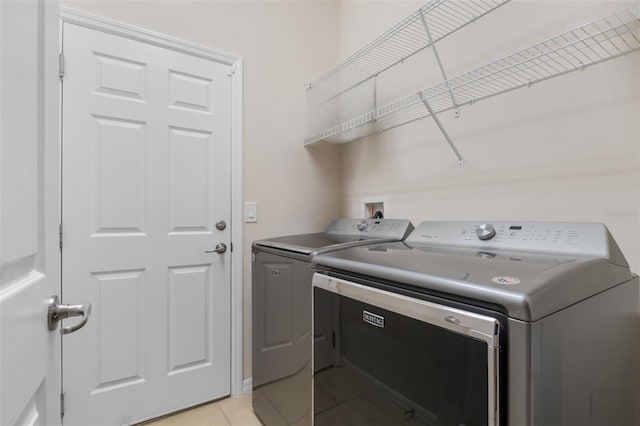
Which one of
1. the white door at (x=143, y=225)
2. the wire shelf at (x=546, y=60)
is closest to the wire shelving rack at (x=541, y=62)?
the wire shelf at (x=546, y=60)

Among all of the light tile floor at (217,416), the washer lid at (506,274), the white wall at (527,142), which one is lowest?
the light tile floor at (217,416)

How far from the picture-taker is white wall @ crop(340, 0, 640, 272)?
105cm

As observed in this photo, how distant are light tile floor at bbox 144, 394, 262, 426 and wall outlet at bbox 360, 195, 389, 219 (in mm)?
1334

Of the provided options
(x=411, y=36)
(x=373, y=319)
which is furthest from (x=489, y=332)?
(x=411, y=36)

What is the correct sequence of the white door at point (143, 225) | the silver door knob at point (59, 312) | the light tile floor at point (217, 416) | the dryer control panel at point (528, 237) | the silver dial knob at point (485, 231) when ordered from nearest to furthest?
the silver door knob at point (59, 312)
the dryer control panel at point (528, 237)
the silver dial knob at point (485, 231)
the white door at point (143, 225)
the light tile floor at point (217, 416)

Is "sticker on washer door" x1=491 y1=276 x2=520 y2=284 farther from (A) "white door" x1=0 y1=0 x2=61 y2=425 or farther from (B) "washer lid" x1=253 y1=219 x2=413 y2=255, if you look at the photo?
(A) "white door" x1=0 y1=0 x2=61 y2=425

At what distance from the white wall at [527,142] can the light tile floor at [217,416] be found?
4.64ft

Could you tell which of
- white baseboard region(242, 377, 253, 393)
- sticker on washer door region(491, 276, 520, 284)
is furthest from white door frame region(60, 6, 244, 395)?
sticker on washer door region(491, 276, 520, 284)

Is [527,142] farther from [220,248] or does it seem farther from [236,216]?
[220,248]

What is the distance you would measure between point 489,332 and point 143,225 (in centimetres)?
167

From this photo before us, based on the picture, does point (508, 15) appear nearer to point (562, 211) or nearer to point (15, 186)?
point (562, 211)

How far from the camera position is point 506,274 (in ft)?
2.43

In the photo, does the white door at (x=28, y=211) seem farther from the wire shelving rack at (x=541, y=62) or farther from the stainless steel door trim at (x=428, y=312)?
the wire shelving rack at (x=541, y=62)

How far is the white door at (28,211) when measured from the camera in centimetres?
43
